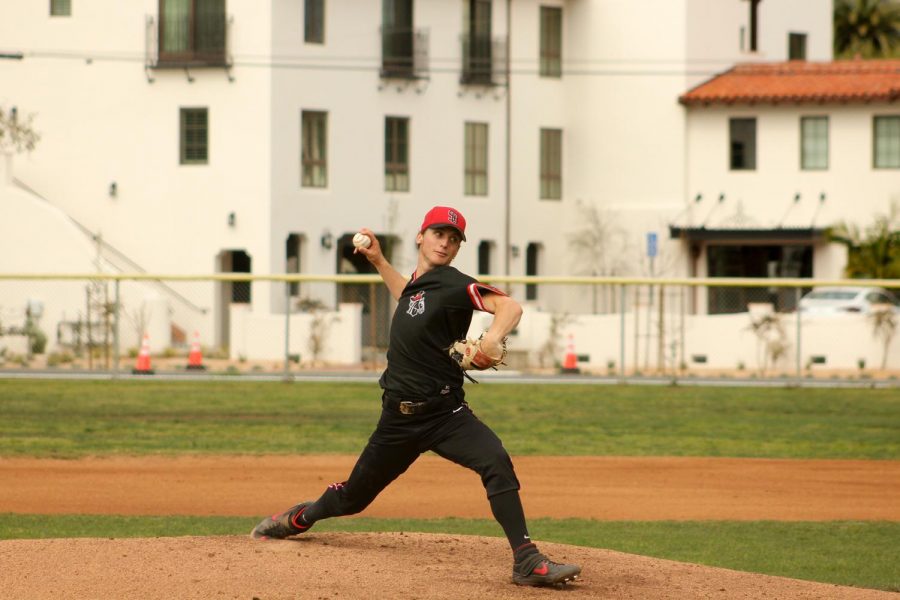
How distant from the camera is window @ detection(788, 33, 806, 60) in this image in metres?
50.7

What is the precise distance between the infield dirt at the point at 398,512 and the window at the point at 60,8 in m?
27.7

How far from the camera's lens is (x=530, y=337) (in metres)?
30.9

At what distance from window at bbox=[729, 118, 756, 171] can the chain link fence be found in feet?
39.2

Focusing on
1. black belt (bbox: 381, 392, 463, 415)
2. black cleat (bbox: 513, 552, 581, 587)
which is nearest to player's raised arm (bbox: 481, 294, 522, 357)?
black belt (bbox: 381, 392, 463, 415)

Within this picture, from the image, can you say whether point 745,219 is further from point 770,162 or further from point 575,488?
point 575,488

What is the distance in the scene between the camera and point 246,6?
41.0 meters

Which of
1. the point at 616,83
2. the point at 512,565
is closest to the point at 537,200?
the point at 616,83

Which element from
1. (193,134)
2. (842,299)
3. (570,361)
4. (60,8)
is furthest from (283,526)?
(60,8)

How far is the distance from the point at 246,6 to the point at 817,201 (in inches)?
686

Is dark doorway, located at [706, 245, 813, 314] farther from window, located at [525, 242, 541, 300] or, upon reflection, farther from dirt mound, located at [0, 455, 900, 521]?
dirt mound, located at [0, 455, 900, 521]

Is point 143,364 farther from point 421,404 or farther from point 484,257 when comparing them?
point 421,404

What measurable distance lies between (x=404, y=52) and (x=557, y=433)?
24.4 m

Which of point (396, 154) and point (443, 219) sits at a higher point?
point (396, 154)

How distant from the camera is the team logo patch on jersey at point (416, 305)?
8.44 metres
